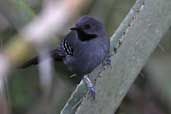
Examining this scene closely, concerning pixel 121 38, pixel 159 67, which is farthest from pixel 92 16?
A: pixel 121 38

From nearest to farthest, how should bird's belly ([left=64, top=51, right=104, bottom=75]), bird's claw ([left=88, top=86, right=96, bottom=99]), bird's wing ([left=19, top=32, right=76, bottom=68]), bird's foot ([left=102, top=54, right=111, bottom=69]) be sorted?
1. bird's claw ([left=88, top=86, right=96, bottom=99])
2. bird's foot ([left=102, top=54, right=111, bottom=69])
3. bird's belly ([left=64, top=51, right=104, bottom=75])
4. bird's wing ([left=19, top=32, right=76, bottom=68])

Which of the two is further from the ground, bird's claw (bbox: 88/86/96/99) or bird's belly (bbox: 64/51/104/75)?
bird's claw (bbox: 88/86/96/99)

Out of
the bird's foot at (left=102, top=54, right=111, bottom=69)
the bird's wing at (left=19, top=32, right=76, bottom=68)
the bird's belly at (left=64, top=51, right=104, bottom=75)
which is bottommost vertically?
the bird's belly at (left=64, top=51, right=104, bottom=75)

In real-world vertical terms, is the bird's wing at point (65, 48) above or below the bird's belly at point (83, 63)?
above

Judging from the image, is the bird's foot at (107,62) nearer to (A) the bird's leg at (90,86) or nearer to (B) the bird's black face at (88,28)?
(A) the bird's leg at (90,86)

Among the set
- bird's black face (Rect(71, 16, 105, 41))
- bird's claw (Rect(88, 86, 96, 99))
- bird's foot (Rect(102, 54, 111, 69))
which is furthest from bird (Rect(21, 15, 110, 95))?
bird's claw (Rect(88, 86, 96, 99))

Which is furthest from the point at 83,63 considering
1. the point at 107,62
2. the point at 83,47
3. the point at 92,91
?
the point at 92,91

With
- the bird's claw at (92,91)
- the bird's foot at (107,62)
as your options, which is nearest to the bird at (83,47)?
the bird's foot at (107,62)

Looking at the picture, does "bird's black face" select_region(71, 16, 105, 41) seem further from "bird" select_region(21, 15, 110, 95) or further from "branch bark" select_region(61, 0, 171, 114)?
"branch bark" select_region(61, 0, 171, 114)

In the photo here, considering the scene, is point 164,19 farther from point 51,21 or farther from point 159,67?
point 51,21
